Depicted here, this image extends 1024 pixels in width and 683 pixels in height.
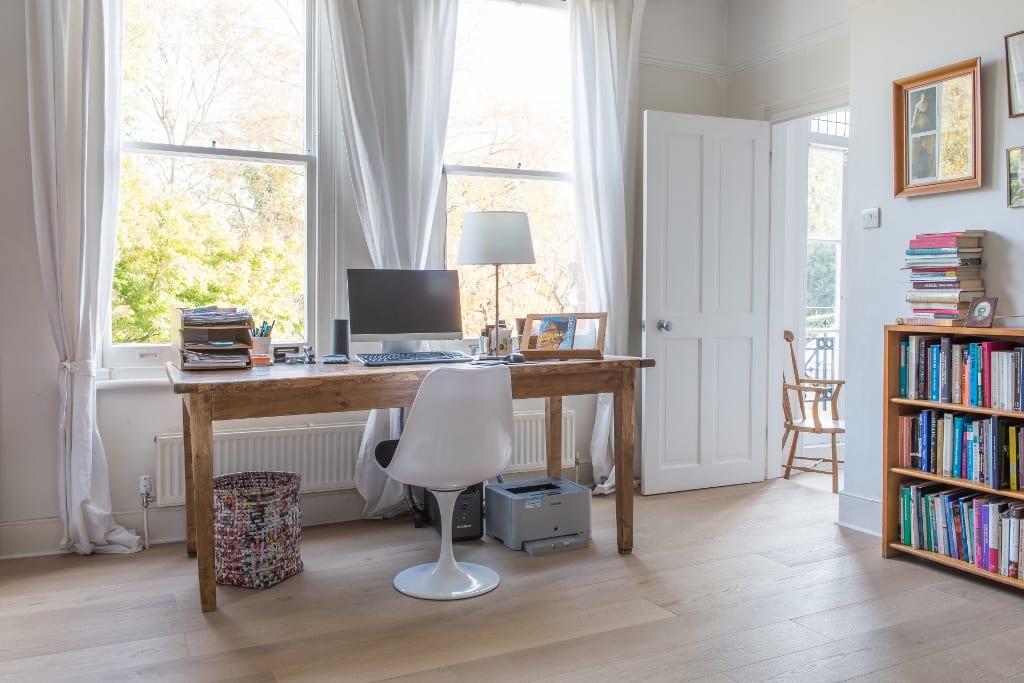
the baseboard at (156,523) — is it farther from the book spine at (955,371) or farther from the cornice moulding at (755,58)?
the cornice moulding at (755,58)

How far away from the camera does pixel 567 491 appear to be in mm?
3432

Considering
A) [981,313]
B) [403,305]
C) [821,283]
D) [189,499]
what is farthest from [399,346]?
[821,283]

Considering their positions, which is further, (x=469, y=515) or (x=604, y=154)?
(x=604, y=154)

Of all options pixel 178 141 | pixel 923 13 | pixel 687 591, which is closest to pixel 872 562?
pixel 687 591

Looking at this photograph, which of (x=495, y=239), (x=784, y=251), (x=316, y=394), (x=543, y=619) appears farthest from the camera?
(x=784, y=251)

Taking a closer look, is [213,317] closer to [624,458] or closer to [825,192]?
[624,458]

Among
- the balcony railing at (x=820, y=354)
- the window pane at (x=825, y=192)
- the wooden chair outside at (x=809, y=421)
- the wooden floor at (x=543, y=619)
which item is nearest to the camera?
the wooden floor at (x=543, y=619)

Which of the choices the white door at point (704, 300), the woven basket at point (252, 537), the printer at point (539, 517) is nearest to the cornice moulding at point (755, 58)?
the white door at point (704, 300)

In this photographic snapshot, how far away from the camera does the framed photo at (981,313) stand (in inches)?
114

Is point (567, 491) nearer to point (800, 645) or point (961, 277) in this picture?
point (800, 645)

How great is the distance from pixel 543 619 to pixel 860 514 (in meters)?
1.80

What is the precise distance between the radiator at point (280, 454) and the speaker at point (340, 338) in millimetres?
475

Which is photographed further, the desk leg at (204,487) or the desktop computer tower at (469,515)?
the desktop computer tower at (469,515)

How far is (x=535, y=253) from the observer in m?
4.34
